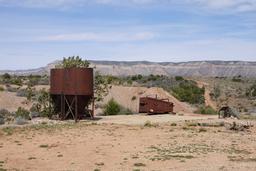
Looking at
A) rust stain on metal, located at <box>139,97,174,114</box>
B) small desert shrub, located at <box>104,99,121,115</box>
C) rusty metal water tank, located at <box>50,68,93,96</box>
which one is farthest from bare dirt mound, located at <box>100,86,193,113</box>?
rusty metal water tank, located at <box>50,68,93,96</box>

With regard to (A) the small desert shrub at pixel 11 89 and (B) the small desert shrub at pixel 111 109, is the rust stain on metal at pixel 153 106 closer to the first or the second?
(B) the small desert shrub at pixel 111 109

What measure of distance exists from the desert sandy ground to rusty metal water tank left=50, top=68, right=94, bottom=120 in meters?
2.97

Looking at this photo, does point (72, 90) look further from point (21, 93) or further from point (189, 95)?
point (189, 95)

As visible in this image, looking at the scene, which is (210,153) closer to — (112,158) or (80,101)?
(112,158)

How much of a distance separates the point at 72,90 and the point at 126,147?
1156 cm

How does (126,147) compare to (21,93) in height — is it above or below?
below

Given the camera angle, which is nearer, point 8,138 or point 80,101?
point 8,138

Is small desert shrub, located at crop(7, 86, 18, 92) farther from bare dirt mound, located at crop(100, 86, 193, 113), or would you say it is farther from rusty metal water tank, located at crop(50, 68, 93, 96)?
rusty metal water tank, located at crop(50, 68, 93, 96)

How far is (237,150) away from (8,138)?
969 centimetres

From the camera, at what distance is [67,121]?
30312 mm

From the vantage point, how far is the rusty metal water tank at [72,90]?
30.5 m

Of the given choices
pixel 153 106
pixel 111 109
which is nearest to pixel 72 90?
pixel 153 106

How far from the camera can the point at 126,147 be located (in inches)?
774

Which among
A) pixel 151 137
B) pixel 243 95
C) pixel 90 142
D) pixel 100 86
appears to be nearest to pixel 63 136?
pixel 90 142
